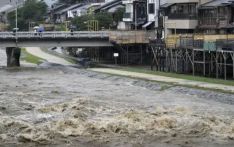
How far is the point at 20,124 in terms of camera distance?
3288 centimetres

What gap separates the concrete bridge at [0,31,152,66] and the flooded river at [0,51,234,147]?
82.7ft

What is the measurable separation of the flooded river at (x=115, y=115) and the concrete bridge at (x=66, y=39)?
82.7 feet

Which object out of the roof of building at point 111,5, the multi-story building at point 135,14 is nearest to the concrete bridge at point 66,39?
the multi-story building at point 135,14

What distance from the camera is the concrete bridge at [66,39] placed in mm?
82875

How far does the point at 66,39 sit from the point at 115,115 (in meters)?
49.9

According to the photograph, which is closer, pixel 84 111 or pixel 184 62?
pixel 84 111

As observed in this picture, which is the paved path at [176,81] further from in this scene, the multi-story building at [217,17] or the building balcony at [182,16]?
the building balcony at [182,16]

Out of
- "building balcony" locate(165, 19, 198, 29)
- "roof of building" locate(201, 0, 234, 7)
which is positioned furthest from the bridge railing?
"roof of building" locate(201, 0, 234, 7)

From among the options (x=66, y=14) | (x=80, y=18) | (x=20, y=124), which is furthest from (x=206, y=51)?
(x=66, y=14)

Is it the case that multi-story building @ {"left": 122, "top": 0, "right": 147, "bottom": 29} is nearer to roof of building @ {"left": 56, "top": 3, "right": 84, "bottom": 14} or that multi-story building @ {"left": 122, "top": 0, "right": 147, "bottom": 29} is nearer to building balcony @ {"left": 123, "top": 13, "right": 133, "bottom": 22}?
building balcony @ {"left": 123, "top": 13, "right": 133, "bottom": 22}

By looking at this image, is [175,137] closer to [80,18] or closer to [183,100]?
[183,100]

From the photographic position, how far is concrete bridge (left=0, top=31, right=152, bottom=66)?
82.9 m

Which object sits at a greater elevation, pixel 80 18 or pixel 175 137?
pixel 80 18

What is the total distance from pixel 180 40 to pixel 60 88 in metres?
16.7
